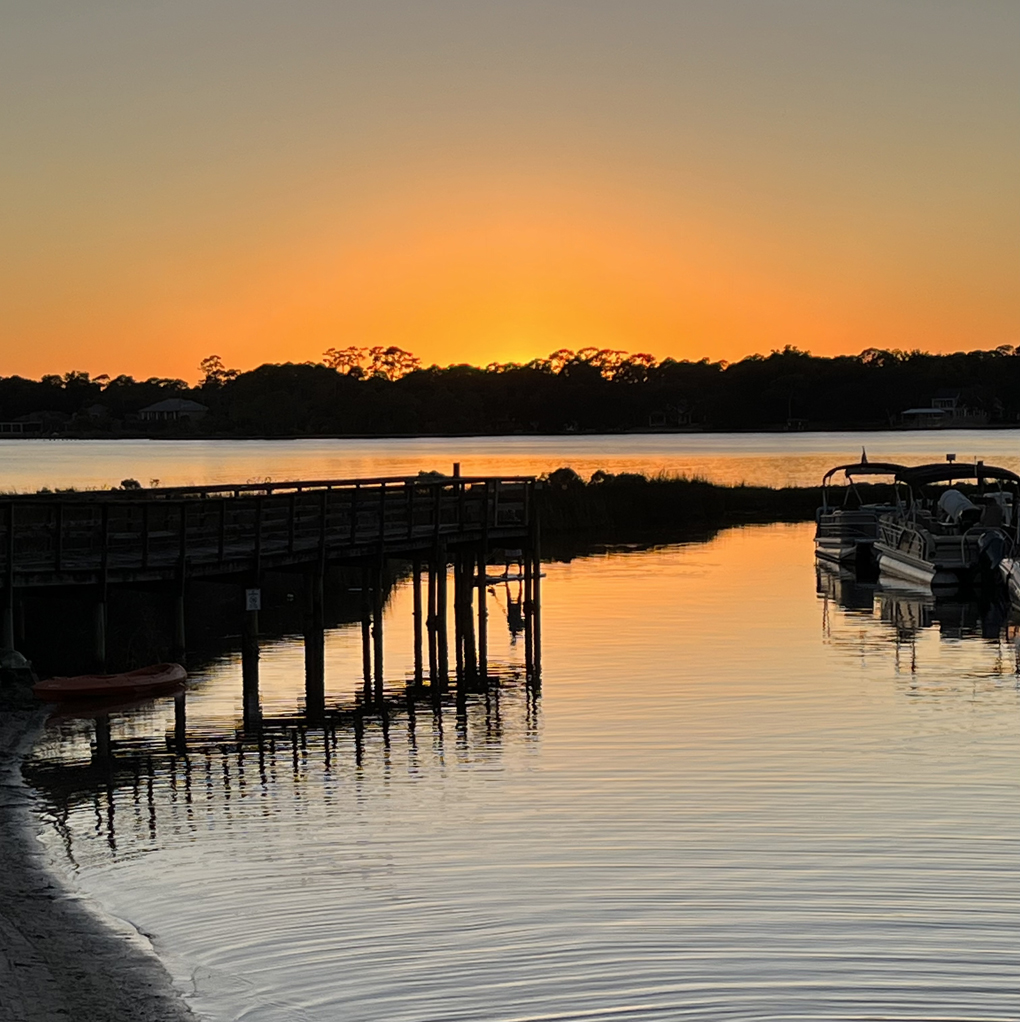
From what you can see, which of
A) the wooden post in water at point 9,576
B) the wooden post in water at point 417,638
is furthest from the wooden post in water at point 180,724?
the wooden post in water at point 417,638

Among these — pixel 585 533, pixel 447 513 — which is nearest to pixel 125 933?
pixel 447 513

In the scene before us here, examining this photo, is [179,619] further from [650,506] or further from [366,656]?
[650,506]

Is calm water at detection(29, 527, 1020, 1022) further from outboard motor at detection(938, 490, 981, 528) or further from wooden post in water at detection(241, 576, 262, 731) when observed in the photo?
outboard motor at detection(938, 490, 981, 528)

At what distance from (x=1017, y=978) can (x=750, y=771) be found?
8467 mm

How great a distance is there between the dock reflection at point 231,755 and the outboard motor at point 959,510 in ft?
77.0

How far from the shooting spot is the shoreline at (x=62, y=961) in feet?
36.9

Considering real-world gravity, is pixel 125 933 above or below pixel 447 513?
below

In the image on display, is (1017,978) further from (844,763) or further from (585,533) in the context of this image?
(585,533)

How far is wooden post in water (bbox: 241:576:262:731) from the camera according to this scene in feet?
87.8

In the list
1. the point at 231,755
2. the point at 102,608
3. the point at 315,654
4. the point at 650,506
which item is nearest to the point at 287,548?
the point at 315,654

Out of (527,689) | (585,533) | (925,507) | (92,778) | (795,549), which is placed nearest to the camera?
(92,778)

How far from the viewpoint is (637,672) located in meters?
30.8

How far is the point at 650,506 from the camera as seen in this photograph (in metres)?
75.5

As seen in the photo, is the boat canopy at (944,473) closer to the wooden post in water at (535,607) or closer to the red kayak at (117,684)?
the wooden post in water at (535,607)
